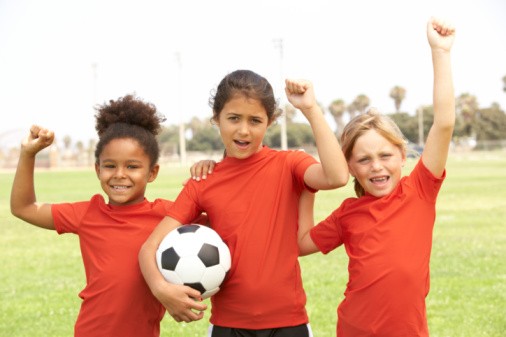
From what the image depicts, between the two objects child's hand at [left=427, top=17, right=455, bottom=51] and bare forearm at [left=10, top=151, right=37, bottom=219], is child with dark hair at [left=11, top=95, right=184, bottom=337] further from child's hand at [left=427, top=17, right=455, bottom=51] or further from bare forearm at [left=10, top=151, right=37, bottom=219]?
child's hand at [left=427, top=17, right=455, bottom=51]

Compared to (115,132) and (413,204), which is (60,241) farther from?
(413,204)

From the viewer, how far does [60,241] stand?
12.8 metres

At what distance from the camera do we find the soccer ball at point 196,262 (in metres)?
3.35

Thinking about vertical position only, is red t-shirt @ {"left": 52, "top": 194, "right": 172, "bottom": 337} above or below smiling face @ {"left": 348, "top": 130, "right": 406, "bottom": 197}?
below

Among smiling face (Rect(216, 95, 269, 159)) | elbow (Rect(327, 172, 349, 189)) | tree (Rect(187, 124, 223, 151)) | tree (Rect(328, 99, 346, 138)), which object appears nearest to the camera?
elbow (Rect(327, 172, 349, 189))

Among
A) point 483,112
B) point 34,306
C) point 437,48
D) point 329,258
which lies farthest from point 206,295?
point 483,112

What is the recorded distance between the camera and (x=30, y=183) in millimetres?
3875

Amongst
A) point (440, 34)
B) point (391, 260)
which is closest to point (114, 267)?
point (391, 260)

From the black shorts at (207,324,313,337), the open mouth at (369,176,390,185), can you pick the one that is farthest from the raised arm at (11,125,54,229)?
the open mouth at (369,176,390,185)

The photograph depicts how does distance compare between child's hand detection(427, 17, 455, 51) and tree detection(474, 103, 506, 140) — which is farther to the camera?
tree detection(474, 103, 506, 140)

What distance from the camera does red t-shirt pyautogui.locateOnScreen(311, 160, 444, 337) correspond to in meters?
3.27

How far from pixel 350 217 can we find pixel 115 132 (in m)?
1.38

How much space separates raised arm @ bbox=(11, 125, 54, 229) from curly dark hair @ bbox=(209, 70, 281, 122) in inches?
38.2

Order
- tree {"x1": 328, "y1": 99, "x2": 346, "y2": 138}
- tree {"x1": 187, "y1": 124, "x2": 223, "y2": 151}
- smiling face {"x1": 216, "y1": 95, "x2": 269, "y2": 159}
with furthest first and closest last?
1. tree {"x1": 328, "y1": 99, "x2": 346, "y2": 138}
2. tree {"x1": 187, "y1": 124, "x2": 223, "y2": 151}
3. smiling face {"x1": 216, "y1": 95, "x2": 269, "y2": 159}
